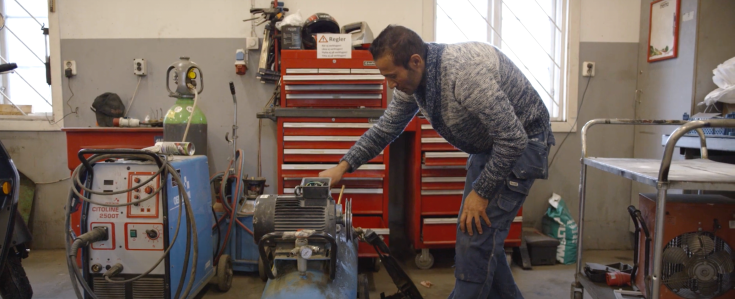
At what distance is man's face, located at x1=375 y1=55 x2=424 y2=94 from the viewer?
1.40 m

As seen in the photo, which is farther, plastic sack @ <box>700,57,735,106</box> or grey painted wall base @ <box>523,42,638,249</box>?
grey painted wall base @ <box>523,42,638,249</box>

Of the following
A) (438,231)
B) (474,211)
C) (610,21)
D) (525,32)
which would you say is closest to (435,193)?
(438,231)

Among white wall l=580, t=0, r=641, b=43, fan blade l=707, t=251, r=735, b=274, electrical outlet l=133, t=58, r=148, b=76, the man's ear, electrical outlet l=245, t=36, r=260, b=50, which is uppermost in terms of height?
white wall l=580, t=0, r=641, b=43

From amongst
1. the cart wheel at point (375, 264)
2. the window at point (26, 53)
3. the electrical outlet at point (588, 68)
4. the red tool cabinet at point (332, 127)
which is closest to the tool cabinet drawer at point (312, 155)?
the red tool cabinet at point (332, 127)

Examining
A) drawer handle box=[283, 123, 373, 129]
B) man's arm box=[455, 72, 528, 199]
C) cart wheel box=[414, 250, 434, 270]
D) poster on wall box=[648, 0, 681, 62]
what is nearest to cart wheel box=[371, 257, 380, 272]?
cart wheel box=[414, 250, 434, 270]

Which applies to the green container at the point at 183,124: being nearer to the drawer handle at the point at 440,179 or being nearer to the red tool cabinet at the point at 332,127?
the red tool cabinet at the point at 332,127

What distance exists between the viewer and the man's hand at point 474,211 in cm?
143

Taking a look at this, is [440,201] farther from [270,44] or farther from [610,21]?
[610,21]

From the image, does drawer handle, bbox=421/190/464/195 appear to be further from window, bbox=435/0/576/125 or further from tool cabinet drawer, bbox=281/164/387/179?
window, bbox=435/0/576/125

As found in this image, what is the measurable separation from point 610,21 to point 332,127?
2357 millimetres

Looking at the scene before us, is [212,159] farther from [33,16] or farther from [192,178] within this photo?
[33,16]

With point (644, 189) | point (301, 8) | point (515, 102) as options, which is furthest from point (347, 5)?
point (644, 189)

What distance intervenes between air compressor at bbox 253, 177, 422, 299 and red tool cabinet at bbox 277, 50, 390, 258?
108 centimetres

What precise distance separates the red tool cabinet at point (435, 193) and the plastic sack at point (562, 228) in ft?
1.52
